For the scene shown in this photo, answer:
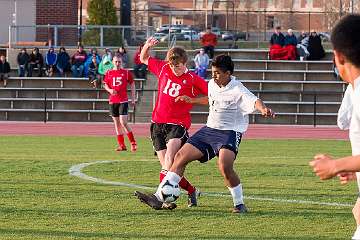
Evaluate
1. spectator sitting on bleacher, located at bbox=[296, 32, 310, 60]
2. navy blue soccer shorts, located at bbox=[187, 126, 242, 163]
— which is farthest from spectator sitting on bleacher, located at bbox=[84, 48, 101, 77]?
navy blue soccer shorts, located at bbox=[187, 126, 242, 163]

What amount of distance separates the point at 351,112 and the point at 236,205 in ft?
16.3

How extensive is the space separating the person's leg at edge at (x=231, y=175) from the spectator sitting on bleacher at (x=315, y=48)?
28973 millimetres

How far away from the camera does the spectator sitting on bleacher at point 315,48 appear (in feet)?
132

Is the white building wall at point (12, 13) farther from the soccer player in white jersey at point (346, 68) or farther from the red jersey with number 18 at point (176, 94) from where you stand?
the soccer player in white jersey at point (346, 68)

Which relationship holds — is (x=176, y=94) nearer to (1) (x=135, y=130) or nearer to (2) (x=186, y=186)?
(2) (x=186, y=186)

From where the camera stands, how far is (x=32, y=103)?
3778 centimetres

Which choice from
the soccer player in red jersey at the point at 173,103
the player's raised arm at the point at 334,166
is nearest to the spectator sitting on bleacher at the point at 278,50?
the soccer player in red jersey at the point at 173,103

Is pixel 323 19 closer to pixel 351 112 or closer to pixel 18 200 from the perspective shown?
pixel 18 200

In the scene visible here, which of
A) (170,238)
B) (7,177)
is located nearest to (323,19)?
(7,177)

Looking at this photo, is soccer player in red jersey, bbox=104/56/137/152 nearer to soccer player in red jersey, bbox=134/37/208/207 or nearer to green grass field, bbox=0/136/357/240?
green grass field, bbox=0/136/357/240

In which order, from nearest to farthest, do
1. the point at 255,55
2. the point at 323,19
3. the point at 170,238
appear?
1. the point at 170,238
2. the point at 255,55
3. the point at 323,19

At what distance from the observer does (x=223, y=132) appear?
11812mm

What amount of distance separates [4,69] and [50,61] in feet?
5.60

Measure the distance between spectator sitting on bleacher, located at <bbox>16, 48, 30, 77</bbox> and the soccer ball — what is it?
1081 inches
